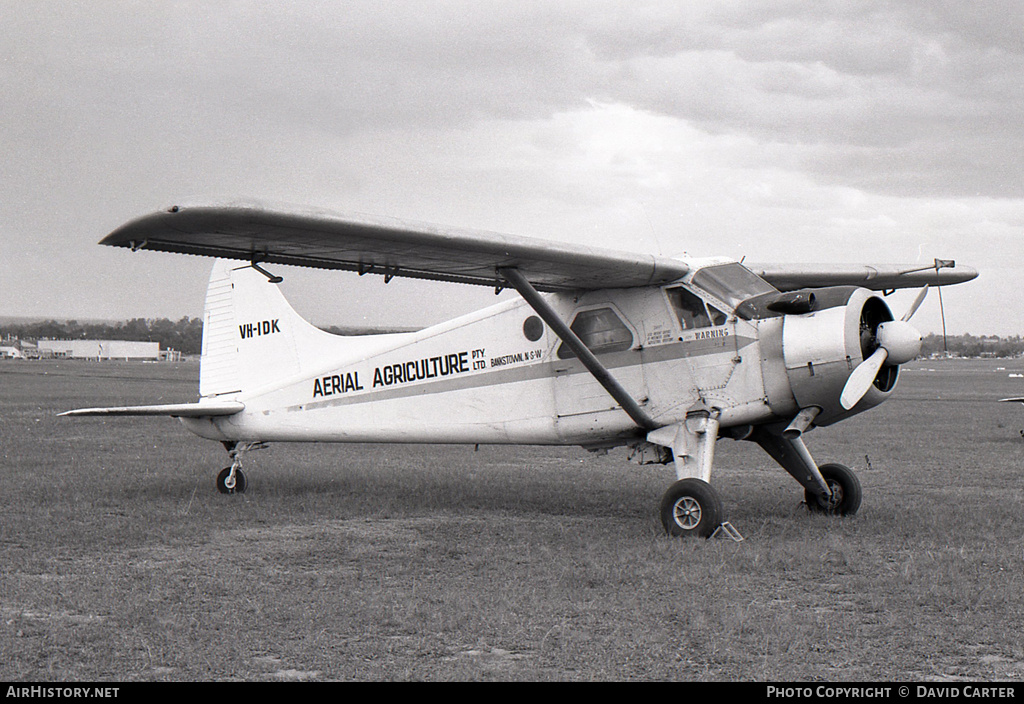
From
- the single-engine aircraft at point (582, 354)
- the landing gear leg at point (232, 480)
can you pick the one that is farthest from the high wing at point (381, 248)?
the landing gear leg at point (232, 480)

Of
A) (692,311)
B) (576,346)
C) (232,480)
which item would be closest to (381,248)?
(576,346)

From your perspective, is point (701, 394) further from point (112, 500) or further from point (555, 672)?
point (112, 500)

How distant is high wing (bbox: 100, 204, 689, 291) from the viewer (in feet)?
21.5

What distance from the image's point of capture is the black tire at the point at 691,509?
26.9 feet

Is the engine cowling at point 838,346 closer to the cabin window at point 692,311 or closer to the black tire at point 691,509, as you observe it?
the cabin window at point 692,311

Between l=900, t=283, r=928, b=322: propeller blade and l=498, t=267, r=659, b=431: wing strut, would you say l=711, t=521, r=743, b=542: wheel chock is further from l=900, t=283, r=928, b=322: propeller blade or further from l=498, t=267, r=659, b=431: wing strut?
l=900, t=283, r=928, b=322: propeller blade

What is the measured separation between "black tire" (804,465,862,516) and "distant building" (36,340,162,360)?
513 ft

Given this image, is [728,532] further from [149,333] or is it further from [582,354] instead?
[149,333]

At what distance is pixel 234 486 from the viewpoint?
Answer: 11906 mm

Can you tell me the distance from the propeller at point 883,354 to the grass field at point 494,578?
1412mm

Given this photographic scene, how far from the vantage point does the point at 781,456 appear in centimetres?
997

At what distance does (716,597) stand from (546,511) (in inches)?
175

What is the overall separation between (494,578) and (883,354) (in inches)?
165

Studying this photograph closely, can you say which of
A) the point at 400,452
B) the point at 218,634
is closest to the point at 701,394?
the point at 218,634
